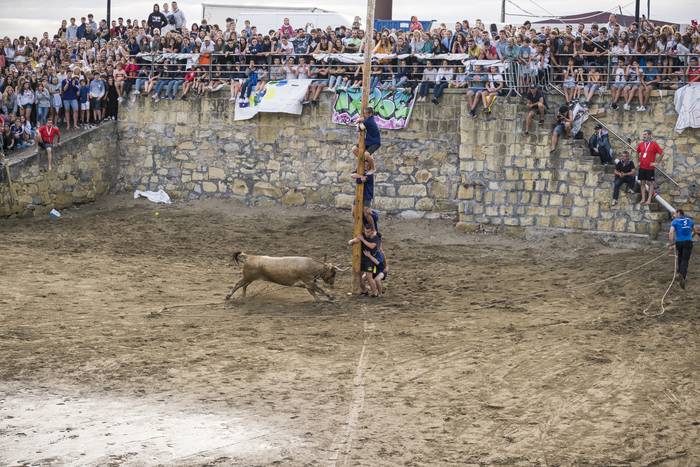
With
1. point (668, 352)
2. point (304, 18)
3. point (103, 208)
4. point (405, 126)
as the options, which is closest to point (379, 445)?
point (668, 352)

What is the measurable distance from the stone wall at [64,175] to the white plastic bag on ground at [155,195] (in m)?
0.98

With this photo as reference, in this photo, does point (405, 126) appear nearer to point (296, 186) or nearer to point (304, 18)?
point (296, 186)

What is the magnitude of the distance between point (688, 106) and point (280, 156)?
33.4 feet

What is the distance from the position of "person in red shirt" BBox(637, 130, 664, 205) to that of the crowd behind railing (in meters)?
1.27

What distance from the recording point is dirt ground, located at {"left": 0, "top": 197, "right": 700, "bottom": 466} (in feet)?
35.8

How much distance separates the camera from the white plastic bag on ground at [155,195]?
89.8ft

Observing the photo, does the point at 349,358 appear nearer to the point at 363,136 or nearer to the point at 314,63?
the point at 363,136

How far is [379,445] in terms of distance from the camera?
10.9m

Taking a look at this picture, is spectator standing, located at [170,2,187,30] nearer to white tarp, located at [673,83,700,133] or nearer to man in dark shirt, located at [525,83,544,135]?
man in dark shirt, located at [525,83,544,135]

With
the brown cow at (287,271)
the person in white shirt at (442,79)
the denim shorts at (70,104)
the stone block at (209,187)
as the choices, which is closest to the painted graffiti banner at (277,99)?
the stone block at (209,187)

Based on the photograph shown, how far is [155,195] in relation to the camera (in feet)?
90.4

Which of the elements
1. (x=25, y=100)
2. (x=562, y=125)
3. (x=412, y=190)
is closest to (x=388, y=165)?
(x=412, y=190)

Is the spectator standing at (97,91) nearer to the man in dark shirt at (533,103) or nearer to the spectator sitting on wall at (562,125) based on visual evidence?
the man in dark shirt at (533,103)

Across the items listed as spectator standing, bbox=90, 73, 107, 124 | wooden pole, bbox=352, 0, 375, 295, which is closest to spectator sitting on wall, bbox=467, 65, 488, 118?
wooden pole, bbox=352, 0, 375, 295
